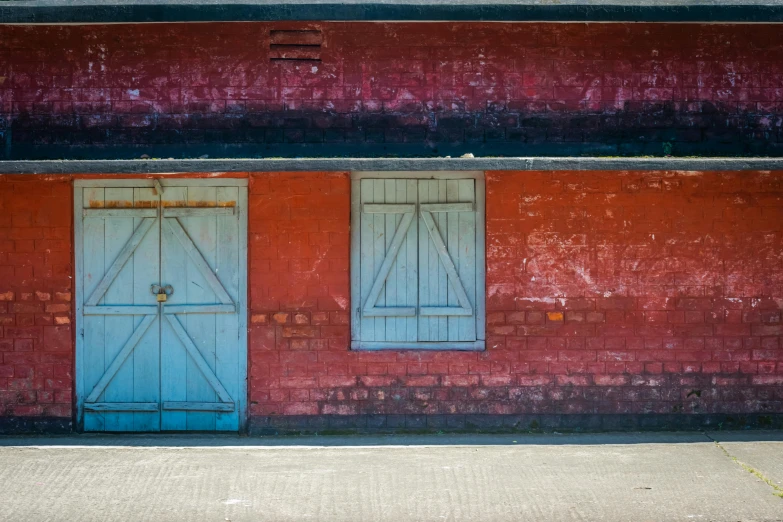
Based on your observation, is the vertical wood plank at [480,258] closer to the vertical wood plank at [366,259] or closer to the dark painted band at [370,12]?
the vertical wood plank at [366,259]

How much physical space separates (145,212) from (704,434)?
234 inches

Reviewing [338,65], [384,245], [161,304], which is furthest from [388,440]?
[338,65]

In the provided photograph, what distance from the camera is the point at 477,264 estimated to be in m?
8.86

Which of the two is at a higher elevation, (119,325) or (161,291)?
(161,291)

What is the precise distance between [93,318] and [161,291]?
734mm

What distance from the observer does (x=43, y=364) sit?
8.73 metres

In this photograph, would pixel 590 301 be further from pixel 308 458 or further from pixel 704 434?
pixel 308 458

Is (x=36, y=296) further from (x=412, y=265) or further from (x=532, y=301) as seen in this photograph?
(x=532, y=301)

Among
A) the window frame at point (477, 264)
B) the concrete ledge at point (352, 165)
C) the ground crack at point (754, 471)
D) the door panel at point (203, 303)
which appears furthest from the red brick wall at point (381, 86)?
the ground crack at point (754, 471)

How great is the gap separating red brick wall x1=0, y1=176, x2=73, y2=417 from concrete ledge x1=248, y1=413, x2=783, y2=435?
80.4 inches

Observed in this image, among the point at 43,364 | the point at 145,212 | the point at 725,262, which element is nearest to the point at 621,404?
the point at 725,262

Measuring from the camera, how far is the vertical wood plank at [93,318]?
8.75 m

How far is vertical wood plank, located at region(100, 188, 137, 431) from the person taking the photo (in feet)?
28.8

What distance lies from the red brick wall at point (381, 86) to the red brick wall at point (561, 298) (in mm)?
488
